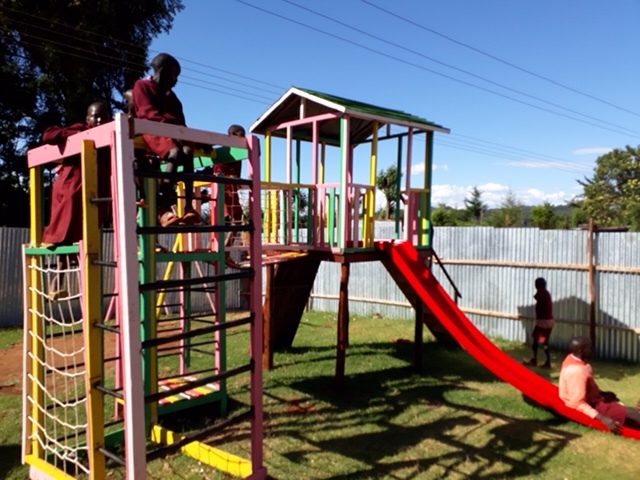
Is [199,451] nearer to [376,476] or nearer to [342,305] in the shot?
[376,476]

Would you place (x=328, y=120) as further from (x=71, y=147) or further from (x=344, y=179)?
(x=71, y=147)

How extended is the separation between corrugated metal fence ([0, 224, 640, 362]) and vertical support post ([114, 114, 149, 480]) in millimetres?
8541

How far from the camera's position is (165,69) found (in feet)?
13.4

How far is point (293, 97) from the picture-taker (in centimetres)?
796

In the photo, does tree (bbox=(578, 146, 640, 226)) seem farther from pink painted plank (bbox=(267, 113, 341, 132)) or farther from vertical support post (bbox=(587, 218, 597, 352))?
pink painted plank (bbox=(267, 113, 341, 132))

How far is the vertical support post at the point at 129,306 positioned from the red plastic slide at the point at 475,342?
440 cm

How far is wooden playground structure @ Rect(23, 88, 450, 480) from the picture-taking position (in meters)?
2.99

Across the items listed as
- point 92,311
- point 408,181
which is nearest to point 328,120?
point 408,181

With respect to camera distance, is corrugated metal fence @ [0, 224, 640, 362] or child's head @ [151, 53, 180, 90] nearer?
child's head @ [151, 53, 180, 90]

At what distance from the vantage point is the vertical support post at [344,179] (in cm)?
702

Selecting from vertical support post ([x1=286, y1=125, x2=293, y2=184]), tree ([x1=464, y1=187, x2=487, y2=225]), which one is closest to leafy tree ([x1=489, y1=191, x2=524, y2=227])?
tree ([x1=464, y1=187, x2=487, y2=225])

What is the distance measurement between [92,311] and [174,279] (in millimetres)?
773

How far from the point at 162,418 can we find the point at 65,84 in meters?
13.4

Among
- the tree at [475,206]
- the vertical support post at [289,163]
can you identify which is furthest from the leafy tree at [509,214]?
the vertical support post at [289,163]
